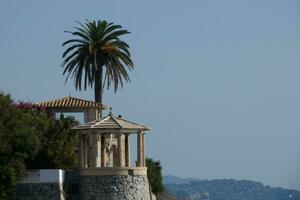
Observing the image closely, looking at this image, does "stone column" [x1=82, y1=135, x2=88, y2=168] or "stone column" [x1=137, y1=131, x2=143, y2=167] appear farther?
"stone column" [x1=137, y1=131, x2=143, y2=167]

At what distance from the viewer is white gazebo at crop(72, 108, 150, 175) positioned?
67.3m

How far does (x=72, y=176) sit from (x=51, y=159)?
1.83m

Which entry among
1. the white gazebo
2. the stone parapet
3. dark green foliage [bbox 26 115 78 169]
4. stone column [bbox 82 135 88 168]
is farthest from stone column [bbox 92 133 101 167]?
dark green foliage [bbox 26 115 78 169]

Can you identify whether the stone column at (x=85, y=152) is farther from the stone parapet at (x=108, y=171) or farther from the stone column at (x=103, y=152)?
the stone column at (x=103, y=152)

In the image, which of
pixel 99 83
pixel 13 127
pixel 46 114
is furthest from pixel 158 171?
pixel 13 127

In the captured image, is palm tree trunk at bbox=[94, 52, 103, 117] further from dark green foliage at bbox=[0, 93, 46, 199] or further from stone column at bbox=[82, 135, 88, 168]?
dark green foliage at bbox=[0, 93, 46, 199]

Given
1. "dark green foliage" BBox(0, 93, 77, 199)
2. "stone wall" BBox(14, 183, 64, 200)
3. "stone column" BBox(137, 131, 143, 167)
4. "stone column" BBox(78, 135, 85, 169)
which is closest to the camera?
"dark green foliage" BBox(0, 93, 77, 199)

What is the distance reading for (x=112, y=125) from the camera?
67.8m

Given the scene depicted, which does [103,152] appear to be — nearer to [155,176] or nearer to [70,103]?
[70,103]

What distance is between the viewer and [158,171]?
88.1 metres

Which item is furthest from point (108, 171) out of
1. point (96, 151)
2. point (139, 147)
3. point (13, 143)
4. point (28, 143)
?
point (13, 143)

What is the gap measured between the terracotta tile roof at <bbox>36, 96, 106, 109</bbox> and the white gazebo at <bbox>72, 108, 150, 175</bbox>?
562cm

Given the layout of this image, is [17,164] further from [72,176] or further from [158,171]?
[158,171]

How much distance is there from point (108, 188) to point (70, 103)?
450 inches
